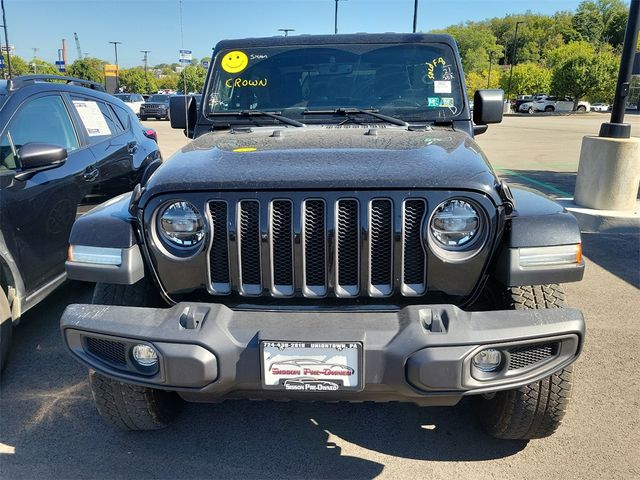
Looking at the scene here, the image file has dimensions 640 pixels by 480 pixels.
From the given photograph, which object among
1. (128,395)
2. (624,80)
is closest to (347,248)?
(128,395)

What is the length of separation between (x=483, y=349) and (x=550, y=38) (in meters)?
120

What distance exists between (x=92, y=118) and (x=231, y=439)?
10.5ft

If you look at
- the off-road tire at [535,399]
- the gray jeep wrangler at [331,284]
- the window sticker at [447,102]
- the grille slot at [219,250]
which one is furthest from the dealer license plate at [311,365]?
the window sticker at [447,102]

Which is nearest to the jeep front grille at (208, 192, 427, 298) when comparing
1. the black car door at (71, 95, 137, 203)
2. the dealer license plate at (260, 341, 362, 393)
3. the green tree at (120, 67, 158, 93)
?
the dealer license plate at (260, 341, 362, 393)

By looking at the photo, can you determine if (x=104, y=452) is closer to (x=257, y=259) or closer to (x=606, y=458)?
(x=257, y=259)

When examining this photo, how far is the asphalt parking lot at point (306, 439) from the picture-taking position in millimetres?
2646

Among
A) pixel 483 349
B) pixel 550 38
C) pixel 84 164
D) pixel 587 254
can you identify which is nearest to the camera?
pixel 483 349

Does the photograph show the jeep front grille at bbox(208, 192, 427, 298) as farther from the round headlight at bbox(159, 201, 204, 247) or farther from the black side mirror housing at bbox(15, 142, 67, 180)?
the black side mirror housing at bbox(15, 142, 67, 180)

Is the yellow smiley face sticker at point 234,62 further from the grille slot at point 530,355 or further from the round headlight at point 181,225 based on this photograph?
the grille slot at point 530,355

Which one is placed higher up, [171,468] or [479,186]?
[479,186]

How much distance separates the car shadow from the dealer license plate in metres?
0.73

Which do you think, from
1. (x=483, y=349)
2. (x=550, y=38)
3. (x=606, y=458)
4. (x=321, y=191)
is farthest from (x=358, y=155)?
(x=550, y=38)

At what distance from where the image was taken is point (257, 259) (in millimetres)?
2330

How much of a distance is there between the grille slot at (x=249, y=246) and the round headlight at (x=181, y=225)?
175 mm
